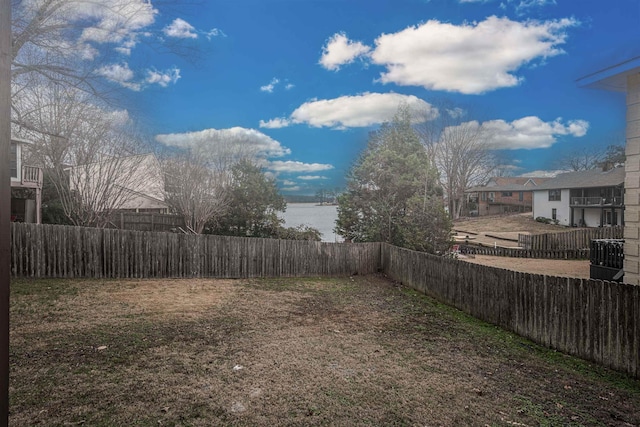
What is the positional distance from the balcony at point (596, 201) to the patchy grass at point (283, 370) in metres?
27.2

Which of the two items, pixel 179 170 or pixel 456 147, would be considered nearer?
pixel 179 170

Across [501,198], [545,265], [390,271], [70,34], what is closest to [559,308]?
[390,271]

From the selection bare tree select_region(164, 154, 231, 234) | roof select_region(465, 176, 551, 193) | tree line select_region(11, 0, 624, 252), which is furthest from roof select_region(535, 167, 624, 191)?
bare tree select_region(164, 154, 231, 234)

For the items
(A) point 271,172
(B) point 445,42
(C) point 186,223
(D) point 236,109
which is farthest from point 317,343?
(B) point 445,42

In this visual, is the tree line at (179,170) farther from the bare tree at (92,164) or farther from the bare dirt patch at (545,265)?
the bare dirt patch at (545,265)

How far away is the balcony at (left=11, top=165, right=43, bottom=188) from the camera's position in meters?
12.4

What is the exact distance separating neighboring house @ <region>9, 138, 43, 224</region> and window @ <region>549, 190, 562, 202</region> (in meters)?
35.1

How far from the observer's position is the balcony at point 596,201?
2544 centimetres

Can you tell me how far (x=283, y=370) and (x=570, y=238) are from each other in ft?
64.2

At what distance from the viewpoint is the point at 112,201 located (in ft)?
38.4

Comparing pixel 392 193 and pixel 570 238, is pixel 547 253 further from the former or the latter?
pixel 392 193

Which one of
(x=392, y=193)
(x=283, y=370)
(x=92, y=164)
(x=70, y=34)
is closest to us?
(x=283, y=370)

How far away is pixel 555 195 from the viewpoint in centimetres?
3056

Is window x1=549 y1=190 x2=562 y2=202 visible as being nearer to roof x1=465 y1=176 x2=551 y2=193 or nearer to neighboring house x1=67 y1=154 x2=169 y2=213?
roof x1=465 y1=176 x2=551 y2=193
